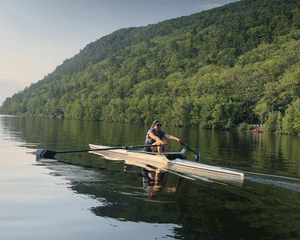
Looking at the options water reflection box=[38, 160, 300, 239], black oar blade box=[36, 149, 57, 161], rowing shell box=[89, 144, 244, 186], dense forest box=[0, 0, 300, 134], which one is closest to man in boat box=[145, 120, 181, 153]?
rowing shell box=[89, 144, 244, 186]

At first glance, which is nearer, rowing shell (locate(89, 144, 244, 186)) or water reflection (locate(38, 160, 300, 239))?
water reflection (locate(38, 160, 300, 239))

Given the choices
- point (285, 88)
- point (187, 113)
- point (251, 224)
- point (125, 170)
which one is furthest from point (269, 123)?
point (251, 224)

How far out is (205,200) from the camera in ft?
40.0

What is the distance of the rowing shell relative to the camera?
619 inches

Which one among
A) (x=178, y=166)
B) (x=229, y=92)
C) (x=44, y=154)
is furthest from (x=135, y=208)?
(x=229, y=92)

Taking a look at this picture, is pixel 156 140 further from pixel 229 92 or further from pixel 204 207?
pixel 229 92

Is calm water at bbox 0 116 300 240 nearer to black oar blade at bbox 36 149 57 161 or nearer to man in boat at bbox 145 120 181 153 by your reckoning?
man in boat at bbox 145 120 181 153

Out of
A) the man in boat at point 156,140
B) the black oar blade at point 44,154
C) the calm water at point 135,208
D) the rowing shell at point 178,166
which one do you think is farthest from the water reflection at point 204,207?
the black oar blade at point 44,154

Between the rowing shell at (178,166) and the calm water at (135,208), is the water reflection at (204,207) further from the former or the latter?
the rowing shell at (178,166)

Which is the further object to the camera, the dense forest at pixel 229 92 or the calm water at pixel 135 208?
the dense forest at pixel 229 92

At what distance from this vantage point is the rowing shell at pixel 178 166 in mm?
15711

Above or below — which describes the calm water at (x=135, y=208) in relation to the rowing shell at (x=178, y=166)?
below

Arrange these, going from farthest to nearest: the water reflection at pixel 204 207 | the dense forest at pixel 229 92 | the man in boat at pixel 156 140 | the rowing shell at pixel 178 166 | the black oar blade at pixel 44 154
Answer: the dense forest at pixel 229 92, the black oar blade at pixel 44 154, the man in boat at pixel 156 140, the rowing shell at pixel 178 166, the water reflection at pixel 204 207

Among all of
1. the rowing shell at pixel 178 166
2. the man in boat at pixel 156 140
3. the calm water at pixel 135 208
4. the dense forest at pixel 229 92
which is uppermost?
the dense forest at pixel 229 92
